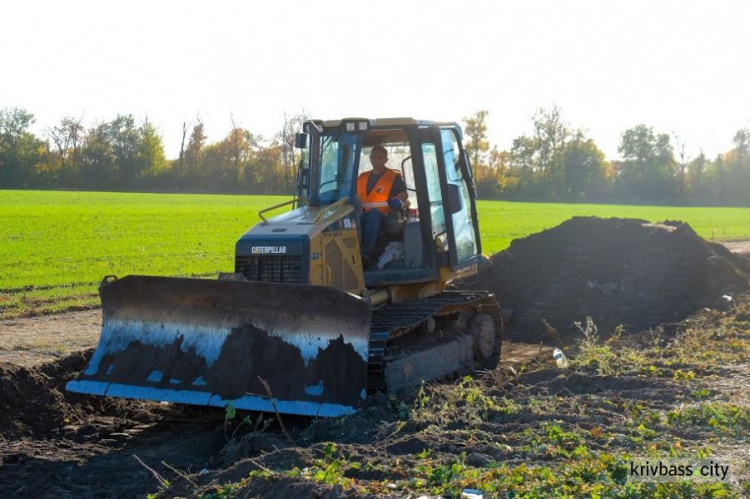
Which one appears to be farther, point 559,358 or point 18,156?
point 18,156

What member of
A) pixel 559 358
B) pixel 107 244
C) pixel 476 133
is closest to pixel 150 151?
pixel 476 133

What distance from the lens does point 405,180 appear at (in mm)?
10805

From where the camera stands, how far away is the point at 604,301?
16031 mm

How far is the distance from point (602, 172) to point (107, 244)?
231 feet

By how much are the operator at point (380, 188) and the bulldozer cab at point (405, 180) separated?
0.30 ft

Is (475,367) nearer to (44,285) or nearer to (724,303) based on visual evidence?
(724,303)

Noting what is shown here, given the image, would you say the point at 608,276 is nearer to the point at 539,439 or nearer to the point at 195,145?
the point at 539,439

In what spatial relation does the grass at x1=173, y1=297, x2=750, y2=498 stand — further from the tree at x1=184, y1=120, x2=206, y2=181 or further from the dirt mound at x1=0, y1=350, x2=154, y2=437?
the tree at x1=184, y1=120, x2=206, y2=181

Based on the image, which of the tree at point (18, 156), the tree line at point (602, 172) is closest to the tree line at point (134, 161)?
the tree at point (18, 156)

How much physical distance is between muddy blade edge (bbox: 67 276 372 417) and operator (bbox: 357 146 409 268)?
1.70 metres

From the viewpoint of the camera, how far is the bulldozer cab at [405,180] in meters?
10.4

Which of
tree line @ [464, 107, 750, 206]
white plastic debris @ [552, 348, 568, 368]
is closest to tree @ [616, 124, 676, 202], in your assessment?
tree line @ [464, 107, 750, 206]

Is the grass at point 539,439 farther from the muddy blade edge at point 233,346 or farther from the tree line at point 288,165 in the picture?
the tree line at point 288,165

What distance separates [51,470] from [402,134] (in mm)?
5190
